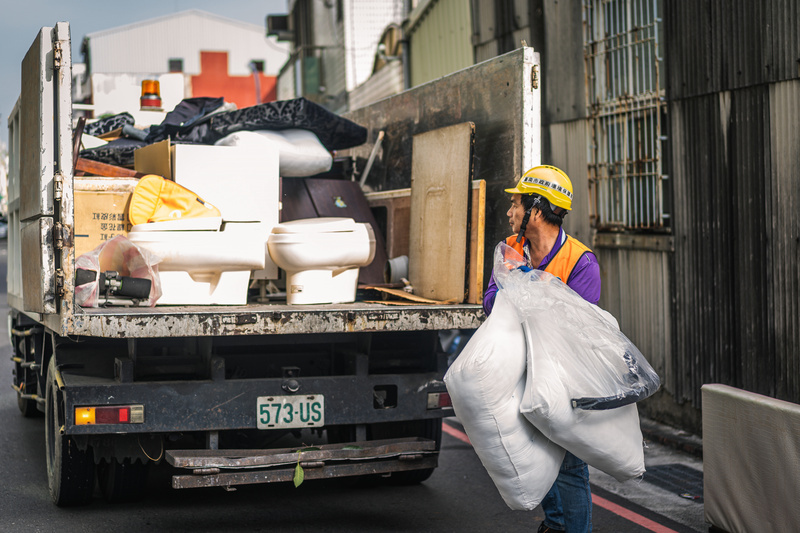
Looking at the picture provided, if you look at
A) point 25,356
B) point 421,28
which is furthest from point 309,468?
point 421,28

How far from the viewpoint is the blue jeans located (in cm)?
407

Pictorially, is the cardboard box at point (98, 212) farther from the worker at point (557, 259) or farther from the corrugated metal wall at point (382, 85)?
the corrugated metal wall at point (382, 85)

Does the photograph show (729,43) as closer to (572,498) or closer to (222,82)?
(572,498)

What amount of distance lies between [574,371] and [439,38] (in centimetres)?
1055

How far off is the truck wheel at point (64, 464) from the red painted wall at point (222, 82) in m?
40.6

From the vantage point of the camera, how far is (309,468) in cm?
502

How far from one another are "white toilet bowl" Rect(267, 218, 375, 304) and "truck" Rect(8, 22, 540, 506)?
0.57 ft

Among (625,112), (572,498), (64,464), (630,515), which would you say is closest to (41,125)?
(64,464)

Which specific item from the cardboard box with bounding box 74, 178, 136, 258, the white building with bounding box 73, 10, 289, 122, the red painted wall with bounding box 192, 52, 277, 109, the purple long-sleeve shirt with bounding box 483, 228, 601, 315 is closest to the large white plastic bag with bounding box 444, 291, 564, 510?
the purple long-sleeve shirt with bounding box 483, 228, 601, 315

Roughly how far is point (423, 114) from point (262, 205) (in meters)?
1.29

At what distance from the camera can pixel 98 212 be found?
577cm

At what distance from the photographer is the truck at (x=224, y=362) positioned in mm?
4840

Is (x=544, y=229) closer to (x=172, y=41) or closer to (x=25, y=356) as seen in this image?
(x=25, y=356)

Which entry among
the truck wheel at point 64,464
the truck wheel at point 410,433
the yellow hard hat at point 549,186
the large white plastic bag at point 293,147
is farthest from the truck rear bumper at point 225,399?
the large white plastic bag at point 293,147
